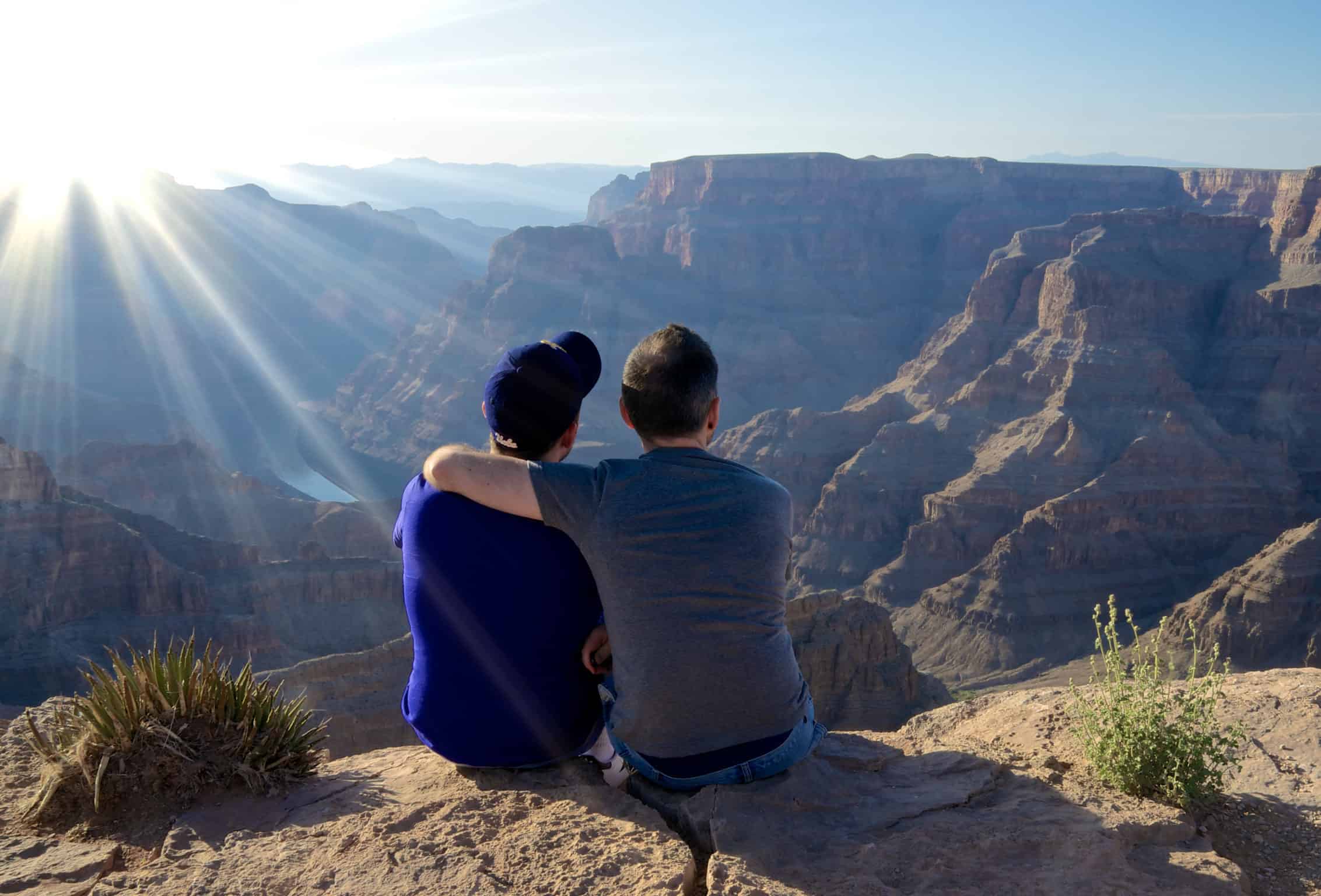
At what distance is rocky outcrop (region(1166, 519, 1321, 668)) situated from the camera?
39.0 meters

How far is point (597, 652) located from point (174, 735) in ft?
7.46

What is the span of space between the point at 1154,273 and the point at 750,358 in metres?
38.5

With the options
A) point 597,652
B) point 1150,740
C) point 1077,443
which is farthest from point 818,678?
point 1077,443

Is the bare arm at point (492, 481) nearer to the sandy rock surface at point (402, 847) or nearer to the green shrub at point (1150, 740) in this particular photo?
the sandy rock surface at point (402, 847)

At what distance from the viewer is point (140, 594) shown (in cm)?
3231

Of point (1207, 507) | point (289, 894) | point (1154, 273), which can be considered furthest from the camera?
point (1154, 273)

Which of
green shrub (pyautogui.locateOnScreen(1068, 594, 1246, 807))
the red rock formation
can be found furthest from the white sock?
the red rock formation

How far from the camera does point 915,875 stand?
398 cm

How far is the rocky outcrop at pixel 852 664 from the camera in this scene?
26.9 m

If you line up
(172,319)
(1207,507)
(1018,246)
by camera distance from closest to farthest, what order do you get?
(1207,507) < (1018,246) < (172,319)

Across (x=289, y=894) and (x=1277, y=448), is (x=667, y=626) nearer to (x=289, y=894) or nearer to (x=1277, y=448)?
(x=289, y=894)

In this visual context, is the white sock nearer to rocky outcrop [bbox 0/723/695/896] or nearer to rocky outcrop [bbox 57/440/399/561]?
rocky outcrop [bbox 0/723/695/896]

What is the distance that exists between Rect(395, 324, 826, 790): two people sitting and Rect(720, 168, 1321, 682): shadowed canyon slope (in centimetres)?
4367

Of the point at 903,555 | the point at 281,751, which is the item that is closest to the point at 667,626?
the point at 281,751
